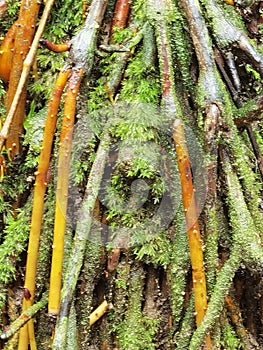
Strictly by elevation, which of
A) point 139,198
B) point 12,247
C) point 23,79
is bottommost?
point 12,247

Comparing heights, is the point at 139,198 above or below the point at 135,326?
above

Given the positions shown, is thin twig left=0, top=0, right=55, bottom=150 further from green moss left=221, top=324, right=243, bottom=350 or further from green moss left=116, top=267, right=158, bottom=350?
green moss left=221, top=324, right=243, bottom=350

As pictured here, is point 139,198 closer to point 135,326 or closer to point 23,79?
point 135,326

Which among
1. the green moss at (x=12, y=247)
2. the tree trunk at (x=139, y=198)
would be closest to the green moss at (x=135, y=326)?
the tree trunk at (x=139, y=198)

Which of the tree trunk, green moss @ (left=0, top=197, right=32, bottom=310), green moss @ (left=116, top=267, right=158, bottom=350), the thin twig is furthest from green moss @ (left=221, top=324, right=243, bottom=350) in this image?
the thin twig

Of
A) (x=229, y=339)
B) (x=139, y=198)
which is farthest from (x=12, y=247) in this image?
(x=229, y=339)

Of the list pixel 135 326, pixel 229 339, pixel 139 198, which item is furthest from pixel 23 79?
pixel 229 339

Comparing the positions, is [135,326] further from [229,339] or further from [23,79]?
[23,79]

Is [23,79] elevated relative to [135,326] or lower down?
elevated
